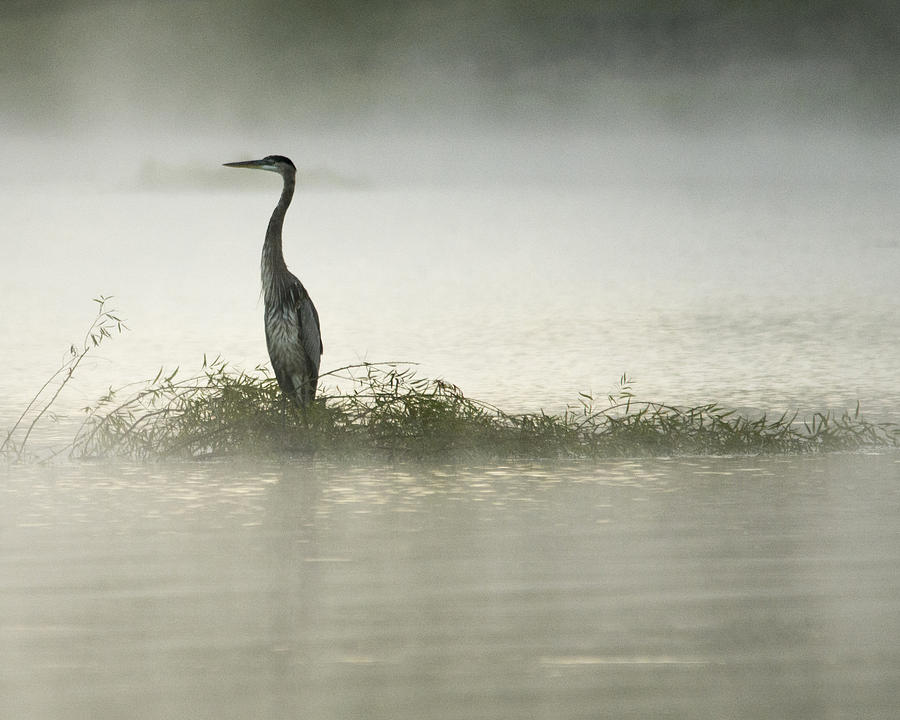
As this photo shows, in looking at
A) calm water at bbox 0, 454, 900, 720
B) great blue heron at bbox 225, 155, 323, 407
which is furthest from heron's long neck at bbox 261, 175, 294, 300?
calm water at bbox 0, 454, 900, 720

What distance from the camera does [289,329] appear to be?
846cm

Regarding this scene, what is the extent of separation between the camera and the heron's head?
8.98 meters

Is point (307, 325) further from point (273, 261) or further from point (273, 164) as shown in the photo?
point (273, 164)

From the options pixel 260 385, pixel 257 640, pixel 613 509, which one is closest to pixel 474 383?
pixel 260 385

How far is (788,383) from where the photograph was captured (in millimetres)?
10695

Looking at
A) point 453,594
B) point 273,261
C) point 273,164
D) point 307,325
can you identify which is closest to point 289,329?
point 307,325

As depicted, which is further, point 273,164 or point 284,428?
point 273,164

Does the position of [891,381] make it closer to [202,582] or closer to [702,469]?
[702,469]

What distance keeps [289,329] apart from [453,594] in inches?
151

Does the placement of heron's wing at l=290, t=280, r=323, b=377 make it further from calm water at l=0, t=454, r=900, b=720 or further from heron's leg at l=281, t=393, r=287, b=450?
calm water at l=0, t=454, r=900, b=720

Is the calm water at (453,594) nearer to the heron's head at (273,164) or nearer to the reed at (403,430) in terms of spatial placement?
the reed at (403,430)

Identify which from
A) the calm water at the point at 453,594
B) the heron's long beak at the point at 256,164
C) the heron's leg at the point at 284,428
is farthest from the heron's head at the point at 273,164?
the calm water at the point at 453,594

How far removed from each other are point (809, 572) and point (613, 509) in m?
1.34

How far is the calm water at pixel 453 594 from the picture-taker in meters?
3.77
